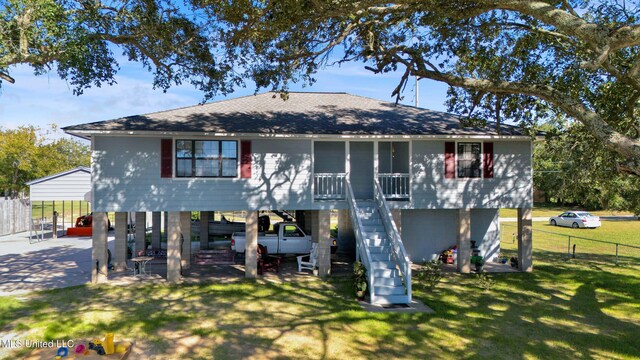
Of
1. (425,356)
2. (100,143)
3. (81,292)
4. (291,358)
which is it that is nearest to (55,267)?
(81,292)

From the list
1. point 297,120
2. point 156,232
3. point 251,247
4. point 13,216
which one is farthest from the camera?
point 13,216

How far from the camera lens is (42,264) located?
1655 centimetres

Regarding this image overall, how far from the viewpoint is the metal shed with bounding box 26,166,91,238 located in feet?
69.2

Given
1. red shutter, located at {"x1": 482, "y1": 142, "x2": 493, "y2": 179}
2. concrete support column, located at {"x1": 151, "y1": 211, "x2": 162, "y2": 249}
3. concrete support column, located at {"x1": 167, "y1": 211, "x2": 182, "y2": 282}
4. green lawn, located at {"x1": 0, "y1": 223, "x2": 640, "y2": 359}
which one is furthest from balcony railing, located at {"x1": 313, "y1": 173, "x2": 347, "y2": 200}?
concrete support column, located at {"x1": 151, "y1": 211, "x2": 162, "y2": 249}

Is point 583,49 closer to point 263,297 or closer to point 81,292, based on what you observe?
point 263,297

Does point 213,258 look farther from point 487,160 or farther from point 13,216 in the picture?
point 13,216

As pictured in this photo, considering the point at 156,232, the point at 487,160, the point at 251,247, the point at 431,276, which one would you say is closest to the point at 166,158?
the point at 251,247

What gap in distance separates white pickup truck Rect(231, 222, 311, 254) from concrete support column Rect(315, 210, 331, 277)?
276 centimetres

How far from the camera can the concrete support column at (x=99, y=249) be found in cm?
1341

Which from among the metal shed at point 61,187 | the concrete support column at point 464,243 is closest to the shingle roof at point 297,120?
the concrete support column at point 464,243

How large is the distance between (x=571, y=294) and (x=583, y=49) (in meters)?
7.73

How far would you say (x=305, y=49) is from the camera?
12742mm

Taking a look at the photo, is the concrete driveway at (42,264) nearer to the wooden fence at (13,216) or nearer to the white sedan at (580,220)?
the wooden fence at (13,216)

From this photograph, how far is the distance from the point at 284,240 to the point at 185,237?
165 inches
